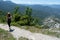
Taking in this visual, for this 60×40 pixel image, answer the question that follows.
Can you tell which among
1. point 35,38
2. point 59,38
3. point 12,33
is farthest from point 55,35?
point 12,33

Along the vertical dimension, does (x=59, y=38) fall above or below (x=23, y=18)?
above

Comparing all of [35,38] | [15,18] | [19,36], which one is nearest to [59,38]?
[35,38]

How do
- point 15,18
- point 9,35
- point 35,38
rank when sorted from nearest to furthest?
point 35,38, point 9,35, point 15,18

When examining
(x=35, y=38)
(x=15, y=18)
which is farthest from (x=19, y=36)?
(x=15, y=18)

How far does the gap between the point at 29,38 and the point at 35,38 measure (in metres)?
0.60

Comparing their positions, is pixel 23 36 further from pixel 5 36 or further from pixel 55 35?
pixel 55 35

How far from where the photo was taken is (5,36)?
2202 centimetres

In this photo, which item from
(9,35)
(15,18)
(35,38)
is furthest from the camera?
(15,18)

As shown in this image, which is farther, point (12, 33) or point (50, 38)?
point (12, 33)

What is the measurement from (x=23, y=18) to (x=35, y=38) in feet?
107

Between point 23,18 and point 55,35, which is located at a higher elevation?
point 55,35

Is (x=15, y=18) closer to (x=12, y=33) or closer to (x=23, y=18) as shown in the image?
(x=23, y=18)

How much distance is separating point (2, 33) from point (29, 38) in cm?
351

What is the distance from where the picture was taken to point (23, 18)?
5356 centimetres
